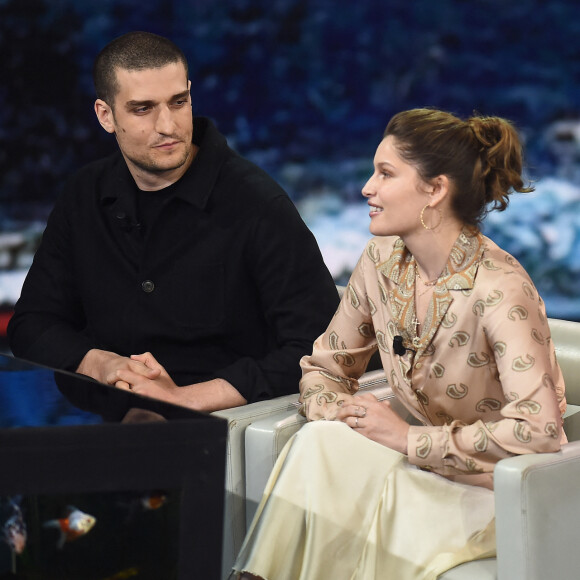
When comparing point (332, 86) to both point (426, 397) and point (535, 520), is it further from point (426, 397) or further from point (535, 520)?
point (535, 520)

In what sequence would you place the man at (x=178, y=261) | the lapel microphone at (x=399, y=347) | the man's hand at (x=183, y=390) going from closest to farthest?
the lapel microphone at (x=399, y=347), the man's hand at (x=183, y=390), the man at (x=178, y=261)

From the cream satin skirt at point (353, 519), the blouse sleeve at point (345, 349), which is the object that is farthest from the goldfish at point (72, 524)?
the blouse sleeve at point (345, 349)

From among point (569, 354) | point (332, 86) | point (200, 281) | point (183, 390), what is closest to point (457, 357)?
point (569, 354)

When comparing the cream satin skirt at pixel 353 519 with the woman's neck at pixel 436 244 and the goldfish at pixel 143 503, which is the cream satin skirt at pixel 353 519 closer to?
the woman's neck at pixel 436 244

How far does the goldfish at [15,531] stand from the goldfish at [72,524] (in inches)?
1.3

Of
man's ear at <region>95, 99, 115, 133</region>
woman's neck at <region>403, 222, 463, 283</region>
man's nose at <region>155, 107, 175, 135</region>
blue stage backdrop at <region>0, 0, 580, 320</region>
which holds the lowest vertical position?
woman's neck at <region>403, 222, 463, 283</region>

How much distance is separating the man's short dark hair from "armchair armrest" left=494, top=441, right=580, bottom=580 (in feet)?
4.78

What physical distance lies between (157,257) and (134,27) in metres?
A: 2.83

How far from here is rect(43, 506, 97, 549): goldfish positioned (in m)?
1.31

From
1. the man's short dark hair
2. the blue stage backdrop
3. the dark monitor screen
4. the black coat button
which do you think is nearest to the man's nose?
the man's short dark hair

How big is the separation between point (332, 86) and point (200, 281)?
9.22ft

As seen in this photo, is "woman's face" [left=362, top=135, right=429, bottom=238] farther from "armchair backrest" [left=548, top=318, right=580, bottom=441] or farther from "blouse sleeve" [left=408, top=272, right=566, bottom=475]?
"armchair backrest" [left=548, top=318, right=580, bottom=441]

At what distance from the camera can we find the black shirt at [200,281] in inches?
105

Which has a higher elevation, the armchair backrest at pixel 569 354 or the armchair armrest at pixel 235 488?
the armchair backrest at pixel 569 354
